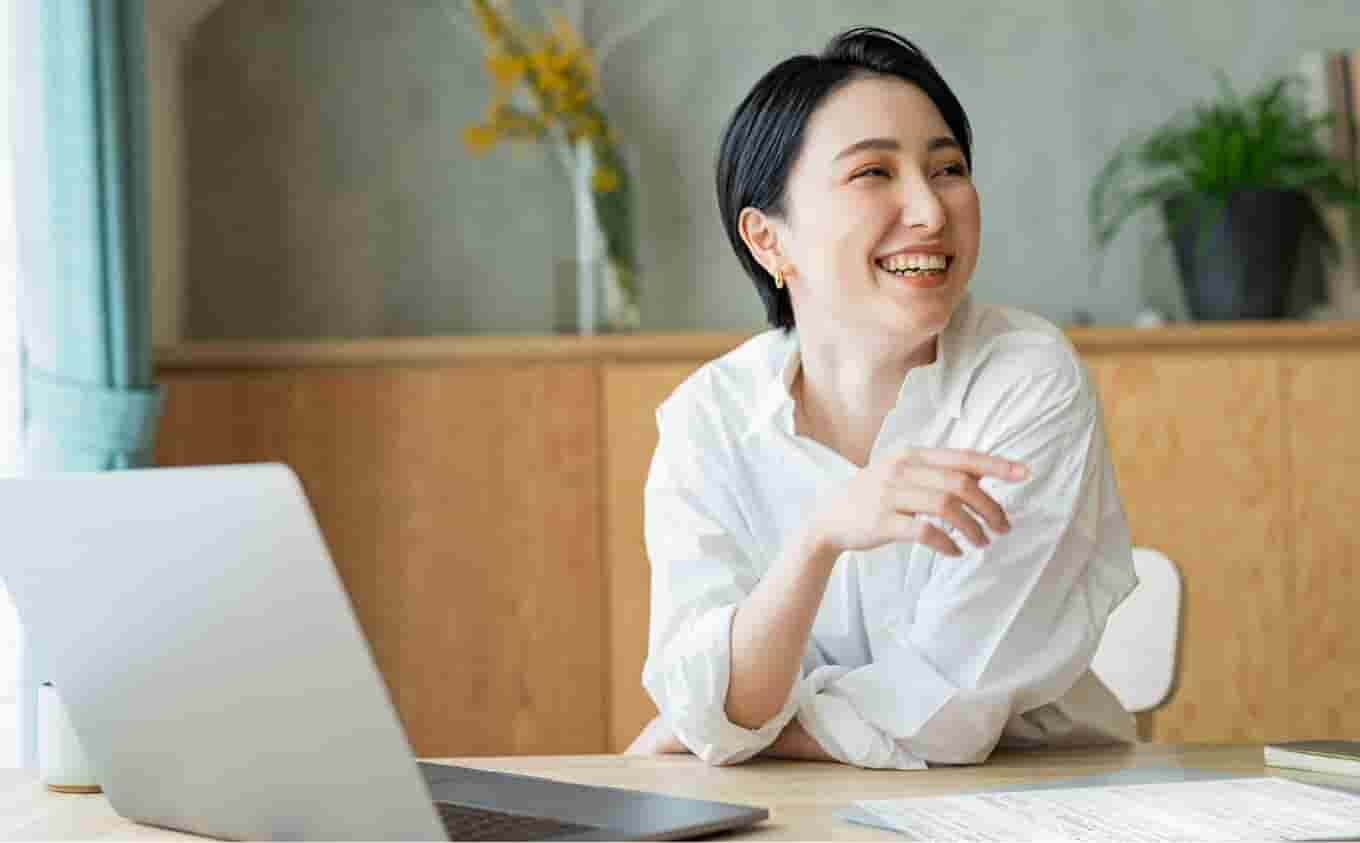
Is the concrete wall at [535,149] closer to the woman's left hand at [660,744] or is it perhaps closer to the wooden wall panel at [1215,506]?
the wooden wall panel at [1215,506]

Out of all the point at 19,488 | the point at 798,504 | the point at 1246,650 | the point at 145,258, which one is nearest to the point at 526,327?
the point at 145,258

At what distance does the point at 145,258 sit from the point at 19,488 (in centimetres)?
168

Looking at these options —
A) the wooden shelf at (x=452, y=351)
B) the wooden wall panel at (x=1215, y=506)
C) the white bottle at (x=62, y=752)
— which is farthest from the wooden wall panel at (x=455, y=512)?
the white bottle at (x=62, y=752)

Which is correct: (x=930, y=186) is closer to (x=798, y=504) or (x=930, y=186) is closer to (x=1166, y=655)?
(x=798, y=504)

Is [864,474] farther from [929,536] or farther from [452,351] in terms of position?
[452,351]

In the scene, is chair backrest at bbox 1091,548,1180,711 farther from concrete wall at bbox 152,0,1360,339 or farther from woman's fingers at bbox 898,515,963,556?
concrete wall at bbox 152,0,1360,339

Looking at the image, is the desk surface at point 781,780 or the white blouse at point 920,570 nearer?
the desk surface at point 781,780

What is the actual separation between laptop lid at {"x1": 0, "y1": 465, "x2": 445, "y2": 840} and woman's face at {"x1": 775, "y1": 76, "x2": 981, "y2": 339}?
2.60 ft

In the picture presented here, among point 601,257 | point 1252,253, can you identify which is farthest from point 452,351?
point 1252,253

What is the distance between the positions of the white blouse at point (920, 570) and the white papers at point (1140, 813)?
0.86 feet

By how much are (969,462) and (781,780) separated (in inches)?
12.3

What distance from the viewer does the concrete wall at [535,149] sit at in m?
3.31

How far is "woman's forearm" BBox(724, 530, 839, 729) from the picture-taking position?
1434mm

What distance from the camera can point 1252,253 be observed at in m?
2.93
